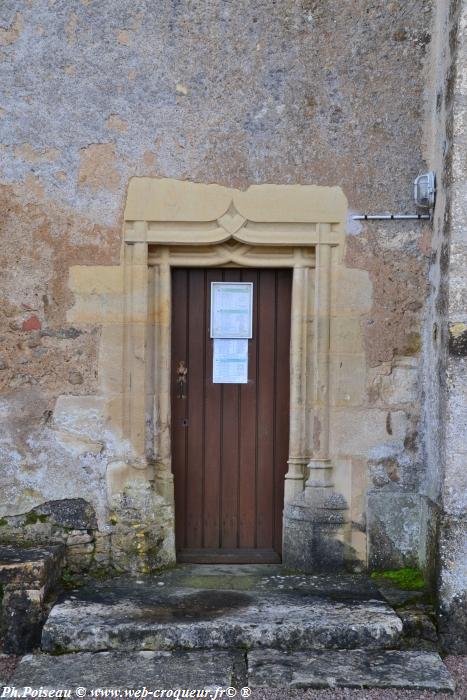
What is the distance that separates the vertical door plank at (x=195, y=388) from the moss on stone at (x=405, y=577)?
→ 1234 mm

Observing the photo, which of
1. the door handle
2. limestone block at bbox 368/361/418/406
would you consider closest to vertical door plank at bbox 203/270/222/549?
the door handle

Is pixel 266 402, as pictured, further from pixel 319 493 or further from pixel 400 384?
pixel 400 384

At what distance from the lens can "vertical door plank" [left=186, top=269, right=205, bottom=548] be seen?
4977 mm

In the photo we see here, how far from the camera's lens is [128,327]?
4723 mm

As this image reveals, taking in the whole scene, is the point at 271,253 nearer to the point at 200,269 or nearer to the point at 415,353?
the point at 200,269

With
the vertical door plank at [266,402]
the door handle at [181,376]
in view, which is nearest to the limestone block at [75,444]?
the door handle at [181,376]

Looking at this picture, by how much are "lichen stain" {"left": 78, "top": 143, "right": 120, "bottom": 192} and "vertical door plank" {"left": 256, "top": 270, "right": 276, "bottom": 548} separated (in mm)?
1111

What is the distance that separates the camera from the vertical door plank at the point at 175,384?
4969 millimetres

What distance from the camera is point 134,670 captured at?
3734 millimetres

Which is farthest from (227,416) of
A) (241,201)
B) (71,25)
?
(71,25)

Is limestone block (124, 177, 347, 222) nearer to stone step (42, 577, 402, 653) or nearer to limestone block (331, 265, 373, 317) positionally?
limestone block (331, 265, 373, 317)

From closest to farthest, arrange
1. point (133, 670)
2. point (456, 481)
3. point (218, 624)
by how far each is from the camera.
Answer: point (133, 670)
point (218, 624)
point (456, 481)

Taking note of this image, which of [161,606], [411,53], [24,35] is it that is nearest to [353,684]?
[161,606]

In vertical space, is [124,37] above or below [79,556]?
above
